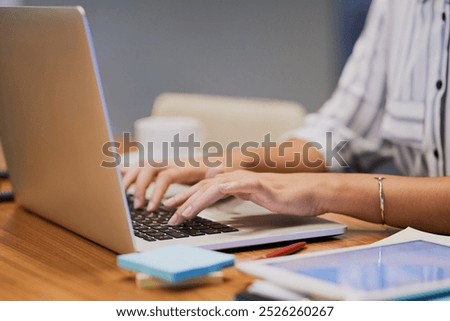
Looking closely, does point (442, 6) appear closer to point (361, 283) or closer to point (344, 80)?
point (344, 80)

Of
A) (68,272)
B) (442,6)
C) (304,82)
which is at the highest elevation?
(442,6)

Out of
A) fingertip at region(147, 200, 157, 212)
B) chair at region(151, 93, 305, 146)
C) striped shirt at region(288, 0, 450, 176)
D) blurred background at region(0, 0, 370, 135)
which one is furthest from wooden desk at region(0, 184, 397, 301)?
blurred background at region(0, 0, 370, 135)

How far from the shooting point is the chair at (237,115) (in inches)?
82.0

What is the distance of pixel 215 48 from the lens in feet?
11.3

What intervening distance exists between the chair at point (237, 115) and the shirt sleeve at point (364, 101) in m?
0.26

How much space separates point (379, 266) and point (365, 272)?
32 mm

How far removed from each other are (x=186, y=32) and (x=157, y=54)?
0.54ft

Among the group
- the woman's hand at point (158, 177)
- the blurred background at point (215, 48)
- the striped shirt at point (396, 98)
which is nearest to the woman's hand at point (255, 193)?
the woman's hand at point (158, 177)

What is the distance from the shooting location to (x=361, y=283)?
825mm

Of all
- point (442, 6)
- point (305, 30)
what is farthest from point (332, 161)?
point (305, 30)

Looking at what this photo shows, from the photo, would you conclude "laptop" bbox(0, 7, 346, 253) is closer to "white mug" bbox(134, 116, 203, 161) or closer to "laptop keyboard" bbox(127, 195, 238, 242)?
"laptop keyboard" bbox(127, 195, 238, 242)

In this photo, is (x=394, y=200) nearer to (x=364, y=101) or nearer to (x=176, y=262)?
(x=176, y=262)

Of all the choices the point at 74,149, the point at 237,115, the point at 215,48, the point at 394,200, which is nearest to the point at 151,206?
the point at 74,149

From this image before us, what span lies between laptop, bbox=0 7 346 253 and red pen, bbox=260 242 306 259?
1.3 inches
